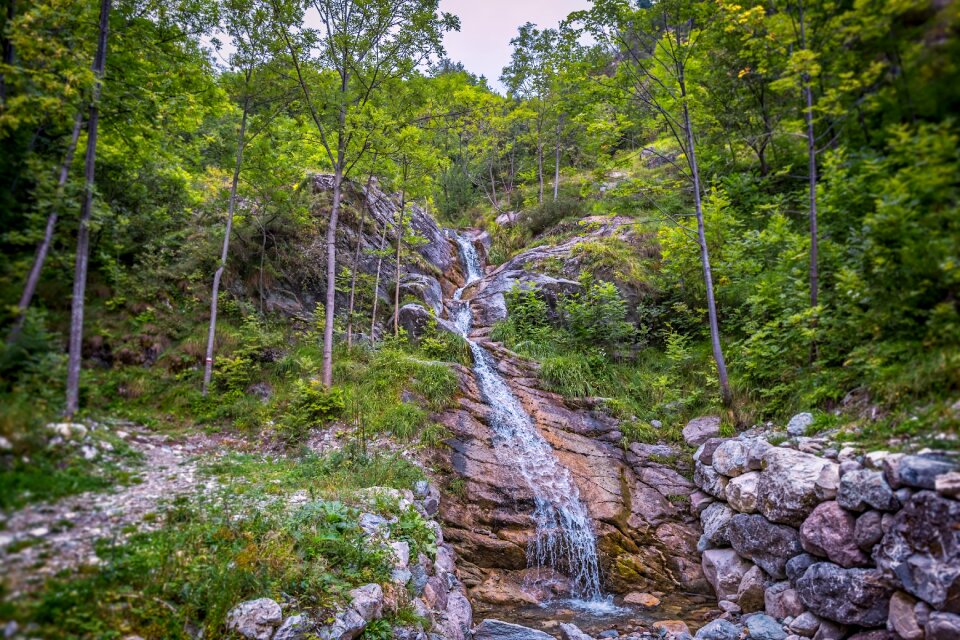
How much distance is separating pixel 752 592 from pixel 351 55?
482 inches

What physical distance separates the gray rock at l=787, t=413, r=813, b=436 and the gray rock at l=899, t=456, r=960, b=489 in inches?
77.4

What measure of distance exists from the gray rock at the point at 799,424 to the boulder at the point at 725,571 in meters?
1.93

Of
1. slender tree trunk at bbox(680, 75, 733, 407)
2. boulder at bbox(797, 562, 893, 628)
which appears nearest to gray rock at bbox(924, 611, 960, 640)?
boulder at bbox(797, 562, 893, 628)

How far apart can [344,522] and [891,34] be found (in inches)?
225

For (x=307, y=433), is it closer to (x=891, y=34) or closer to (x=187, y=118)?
(x=187, y=118)

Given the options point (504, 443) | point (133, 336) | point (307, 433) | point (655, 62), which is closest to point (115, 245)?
point (133, 336)

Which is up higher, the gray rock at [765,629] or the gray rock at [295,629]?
the gray rock at [295,629]

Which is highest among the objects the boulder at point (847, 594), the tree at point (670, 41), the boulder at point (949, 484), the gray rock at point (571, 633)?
the tree at point (670, 41)

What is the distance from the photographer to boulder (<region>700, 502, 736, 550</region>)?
21.7 ft

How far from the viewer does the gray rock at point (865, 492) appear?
440 cm

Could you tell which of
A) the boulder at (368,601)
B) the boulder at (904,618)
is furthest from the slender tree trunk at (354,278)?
the boulder at (904,618)

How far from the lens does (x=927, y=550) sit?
4012 mm

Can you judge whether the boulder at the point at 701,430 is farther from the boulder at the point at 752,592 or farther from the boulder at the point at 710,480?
the boulder at the point at 752,592

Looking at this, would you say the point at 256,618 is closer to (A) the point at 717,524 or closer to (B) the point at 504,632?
(B) the point at 504,632
